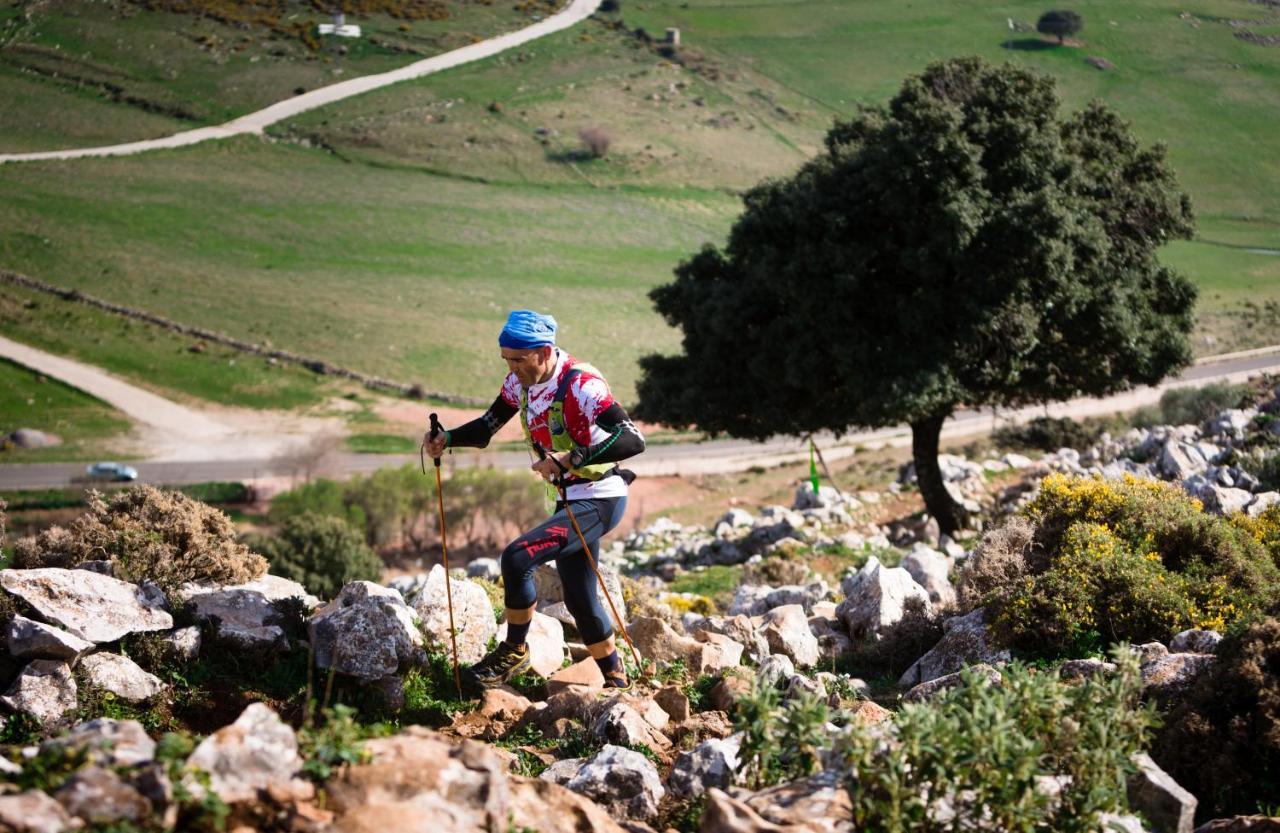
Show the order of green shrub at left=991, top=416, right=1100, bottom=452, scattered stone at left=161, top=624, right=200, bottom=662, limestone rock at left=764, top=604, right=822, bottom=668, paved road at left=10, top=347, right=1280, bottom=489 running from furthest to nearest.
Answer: paved road at left=10, top=347, right=1280, bottom=489 < green shrub at left=991, top=416, right=1100, bottom=452 < limestone rock at left=764, top=604, right=822, bottom=668 < scattered stone at left=161, top=624, right=200, bottom=662

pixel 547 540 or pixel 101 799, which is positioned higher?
pixel 101 799

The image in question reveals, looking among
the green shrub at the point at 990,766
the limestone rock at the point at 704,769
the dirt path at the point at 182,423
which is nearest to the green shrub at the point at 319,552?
the dirt path at the point at 182,423

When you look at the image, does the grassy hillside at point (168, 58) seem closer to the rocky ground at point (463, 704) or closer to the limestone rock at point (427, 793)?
the rocky ground at point (463, 704)

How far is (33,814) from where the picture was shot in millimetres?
4227

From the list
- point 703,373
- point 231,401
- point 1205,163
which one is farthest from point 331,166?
point 703,373

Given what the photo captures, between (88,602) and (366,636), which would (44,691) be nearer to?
(88,602)

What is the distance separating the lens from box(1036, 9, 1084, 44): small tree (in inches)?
2886

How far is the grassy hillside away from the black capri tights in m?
73.8

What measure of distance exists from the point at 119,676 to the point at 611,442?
12.4 feet

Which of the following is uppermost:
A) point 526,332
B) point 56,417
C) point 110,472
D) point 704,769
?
point 526,332

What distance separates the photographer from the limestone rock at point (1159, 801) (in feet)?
20.6

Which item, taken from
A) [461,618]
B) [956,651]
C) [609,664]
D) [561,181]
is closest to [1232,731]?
[956,651]

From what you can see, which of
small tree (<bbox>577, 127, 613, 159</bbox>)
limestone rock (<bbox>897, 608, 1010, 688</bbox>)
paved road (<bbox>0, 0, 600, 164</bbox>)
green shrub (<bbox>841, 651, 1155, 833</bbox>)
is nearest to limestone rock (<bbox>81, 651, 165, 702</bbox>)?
green shrub (<bbox>841, 651, 1155, 833</bbox>)

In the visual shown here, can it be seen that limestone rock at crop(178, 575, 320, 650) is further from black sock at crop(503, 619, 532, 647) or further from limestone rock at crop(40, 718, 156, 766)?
limestone rock at crop(40, 718, 156, 766)
